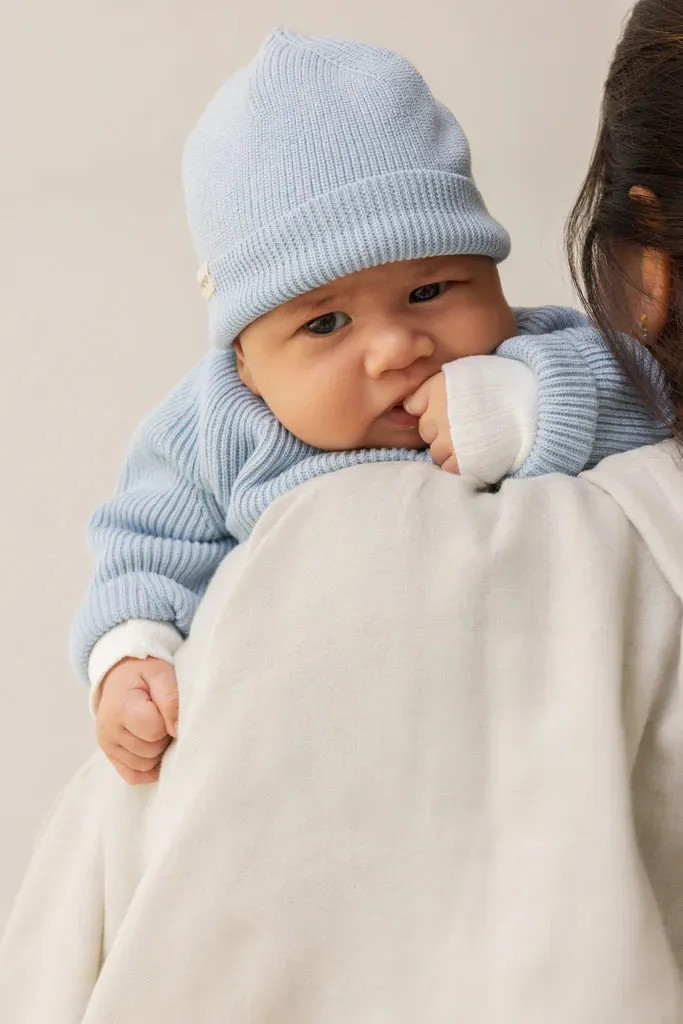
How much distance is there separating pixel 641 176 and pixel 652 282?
0.07 meters

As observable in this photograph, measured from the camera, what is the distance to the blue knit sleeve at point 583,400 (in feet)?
2.48

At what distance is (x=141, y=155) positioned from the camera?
179 centimetres

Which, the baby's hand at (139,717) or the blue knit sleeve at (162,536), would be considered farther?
the blue knit sleeve at (162,536)

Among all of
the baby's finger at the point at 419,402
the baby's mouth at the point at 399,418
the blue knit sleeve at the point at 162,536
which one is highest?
the baby's finger at the point at 419,402

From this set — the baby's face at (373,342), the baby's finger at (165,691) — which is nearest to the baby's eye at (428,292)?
the baby's face at (373,342)

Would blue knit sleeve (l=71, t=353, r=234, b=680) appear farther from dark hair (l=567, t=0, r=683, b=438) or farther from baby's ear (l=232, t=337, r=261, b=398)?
dark hair (l=567, t=0, r=683, b=438)

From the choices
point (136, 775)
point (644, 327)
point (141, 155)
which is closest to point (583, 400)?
point (644, 327)

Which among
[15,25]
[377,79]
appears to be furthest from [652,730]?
[15,25]

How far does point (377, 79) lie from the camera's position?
0.85 metres

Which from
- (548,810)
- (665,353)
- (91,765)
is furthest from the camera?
(91,765)

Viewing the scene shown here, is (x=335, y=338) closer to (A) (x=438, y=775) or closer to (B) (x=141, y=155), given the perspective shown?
(A) (x=438, y=775)

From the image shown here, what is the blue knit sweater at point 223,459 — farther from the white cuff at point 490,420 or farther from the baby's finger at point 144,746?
the baby's finger at point 144,746

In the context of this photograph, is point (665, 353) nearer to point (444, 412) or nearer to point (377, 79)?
point (444, 412)

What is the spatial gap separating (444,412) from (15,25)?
1.30 meters
